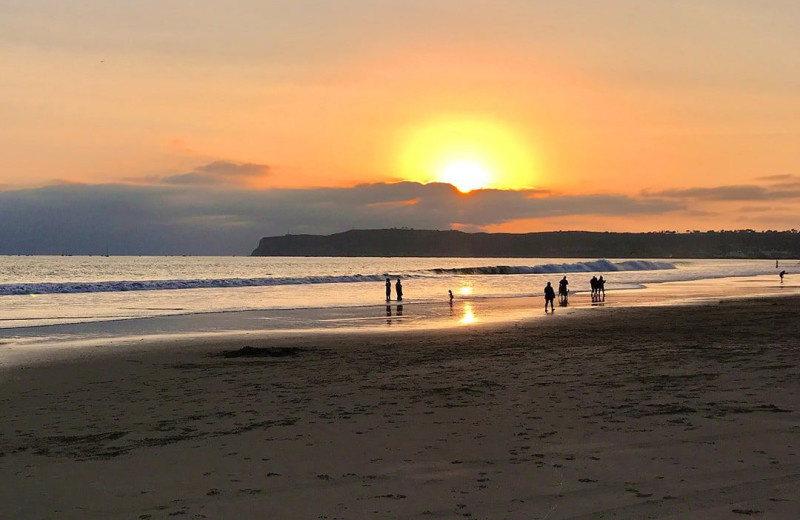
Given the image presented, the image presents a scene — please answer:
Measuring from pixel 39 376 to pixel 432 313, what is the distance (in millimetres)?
22189

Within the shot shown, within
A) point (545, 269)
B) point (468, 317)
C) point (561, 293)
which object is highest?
point (561, 293)

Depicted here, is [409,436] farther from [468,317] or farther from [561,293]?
[561,293]

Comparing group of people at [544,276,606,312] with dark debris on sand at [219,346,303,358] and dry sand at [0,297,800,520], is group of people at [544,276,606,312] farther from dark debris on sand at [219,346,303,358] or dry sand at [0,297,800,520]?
dark debris on sand at [219,346,303,358]

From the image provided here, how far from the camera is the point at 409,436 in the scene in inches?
385

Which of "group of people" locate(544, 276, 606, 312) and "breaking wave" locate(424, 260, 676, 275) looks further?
"breaking wave" locate(424, 260, 676, 275)

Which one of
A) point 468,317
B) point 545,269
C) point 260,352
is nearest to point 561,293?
point 468,317

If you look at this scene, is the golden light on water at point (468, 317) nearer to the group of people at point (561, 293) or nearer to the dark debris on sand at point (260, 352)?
the group of people at point (561, 293)

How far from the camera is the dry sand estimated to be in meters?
7.10

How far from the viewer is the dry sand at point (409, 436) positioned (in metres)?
7.10

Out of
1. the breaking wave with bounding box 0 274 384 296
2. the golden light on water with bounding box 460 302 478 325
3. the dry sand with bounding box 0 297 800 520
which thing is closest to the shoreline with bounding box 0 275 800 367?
the golden light on water with bounding box 460 302 478 325

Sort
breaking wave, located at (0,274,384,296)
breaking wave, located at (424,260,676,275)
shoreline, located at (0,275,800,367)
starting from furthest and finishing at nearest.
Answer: breaking wave, located at (424,260,676,275) → breaking wave, located at (0,274,384,296) → shoreline, located at (0,275,800,367)

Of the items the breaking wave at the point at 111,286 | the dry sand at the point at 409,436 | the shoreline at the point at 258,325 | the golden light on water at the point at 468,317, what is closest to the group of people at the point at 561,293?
the shoreline at the point at 258,325

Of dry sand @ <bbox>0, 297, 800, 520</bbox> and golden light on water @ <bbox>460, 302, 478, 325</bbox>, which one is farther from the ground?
dry sand @ <bbox>0, 297, 800, 520</bbox>

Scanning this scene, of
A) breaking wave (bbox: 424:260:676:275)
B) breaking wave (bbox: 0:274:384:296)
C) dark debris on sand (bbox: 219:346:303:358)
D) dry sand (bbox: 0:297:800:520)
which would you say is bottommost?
breaking wave (bbox: 424:260:676:275)
